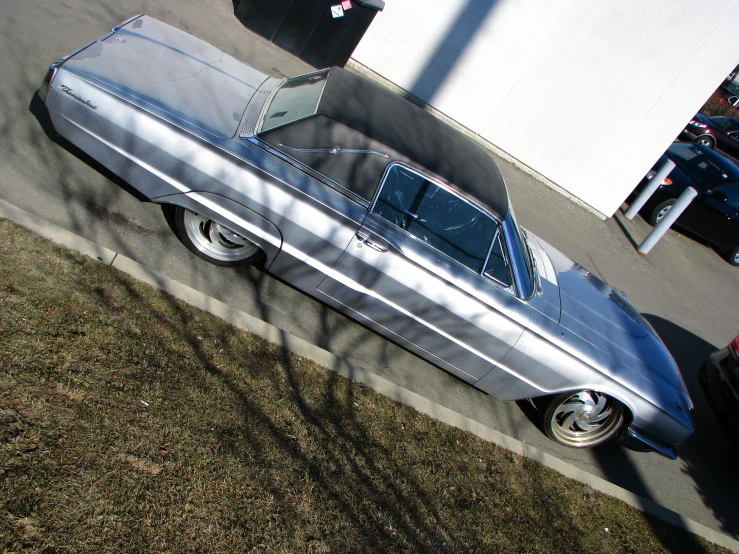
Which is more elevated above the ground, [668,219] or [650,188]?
[650,188]

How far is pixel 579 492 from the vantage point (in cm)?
486

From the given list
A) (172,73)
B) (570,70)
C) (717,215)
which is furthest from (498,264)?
(717,215)

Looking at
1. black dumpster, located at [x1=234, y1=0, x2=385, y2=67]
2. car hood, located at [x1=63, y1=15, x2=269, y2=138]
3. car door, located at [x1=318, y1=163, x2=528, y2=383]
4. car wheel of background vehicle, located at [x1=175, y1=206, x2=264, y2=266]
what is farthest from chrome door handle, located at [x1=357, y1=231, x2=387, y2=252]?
black dumpster, located at [x1=234, y1=0, x2=385, y2=67]

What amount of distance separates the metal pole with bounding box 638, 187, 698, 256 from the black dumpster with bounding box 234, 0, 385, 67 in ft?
18.5

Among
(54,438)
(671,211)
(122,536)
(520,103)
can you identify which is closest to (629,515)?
(122,536)

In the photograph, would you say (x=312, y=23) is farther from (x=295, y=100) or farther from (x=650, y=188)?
(x=650, y=188)

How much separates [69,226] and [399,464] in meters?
2.94

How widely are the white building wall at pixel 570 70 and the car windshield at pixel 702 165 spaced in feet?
4.62

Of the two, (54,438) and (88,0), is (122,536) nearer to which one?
(54,438)

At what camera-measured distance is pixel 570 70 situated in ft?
34.2

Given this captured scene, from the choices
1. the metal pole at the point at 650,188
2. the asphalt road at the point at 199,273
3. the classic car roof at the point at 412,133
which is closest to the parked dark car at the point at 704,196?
the metal pole at the point at 650,188

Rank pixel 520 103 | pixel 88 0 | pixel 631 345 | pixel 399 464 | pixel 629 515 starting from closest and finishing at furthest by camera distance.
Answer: pixel 399 464, pixel 629 515, pixel 631 345, pixel 88 0, pixel 520 103

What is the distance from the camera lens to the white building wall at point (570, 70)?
32.7ft

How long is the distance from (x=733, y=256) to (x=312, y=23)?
9132mm
